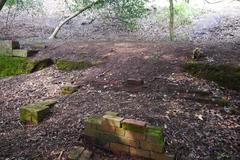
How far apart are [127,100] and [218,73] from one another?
6.00 feet

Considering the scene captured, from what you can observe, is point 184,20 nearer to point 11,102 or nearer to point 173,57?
point 173,57

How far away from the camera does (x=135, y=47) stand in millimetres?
7672

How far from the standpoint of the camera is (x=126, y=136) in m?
3.48

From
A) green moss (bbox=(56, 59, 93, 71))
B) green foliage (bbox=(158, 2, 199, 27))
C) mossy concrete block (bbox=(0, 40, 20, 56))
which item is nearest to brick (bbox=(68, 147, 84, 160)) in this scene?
green moss (bbox=(56, 59, 93, 71))

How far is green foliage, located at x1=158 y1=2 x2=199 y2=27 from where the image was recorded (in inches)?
574

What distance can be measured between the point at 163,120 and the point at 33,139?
1.68 meters

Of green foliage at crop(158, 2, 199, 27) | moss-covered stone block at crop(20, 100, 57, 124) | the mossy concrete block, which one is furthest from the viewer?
green foliage at crop(158, 2, 199, 27)

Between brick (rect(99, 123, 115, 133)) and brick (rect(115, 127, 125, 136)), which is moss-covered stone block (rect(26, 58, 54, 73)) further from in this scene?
brick (rect(115, 127, 125, 136))

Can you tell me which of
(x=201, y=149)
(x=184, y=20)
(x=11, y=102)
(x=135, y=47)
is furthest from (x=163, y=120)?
(x=184, y=20)

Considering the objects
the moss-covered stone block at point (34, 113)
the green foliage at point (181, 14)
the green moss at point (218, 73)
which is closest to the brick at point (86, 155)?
the moss-covered stone block at point (34, 113)

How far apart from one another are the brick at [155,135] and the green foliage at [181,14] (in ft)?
37.9

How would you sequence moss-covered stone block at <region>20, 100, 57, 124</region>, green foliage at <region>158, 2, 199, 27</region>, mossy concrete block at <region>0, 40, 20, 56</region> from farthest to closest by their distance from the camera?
green foliage at <region>158, 2, 199, 27</region>, mossy concrete block at <region>0, 40, 20, 56</region>, moss-covered stone block at <region>20, 100, 57, 124</region>

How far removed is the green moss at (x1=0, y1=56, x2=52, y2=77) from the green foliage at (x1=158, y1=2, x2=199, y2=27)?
8.41 m

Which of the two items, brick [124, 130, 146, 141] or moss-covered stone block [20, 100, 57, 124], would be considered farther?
A: moss-covered stone block [20, 100, 57, 124]
